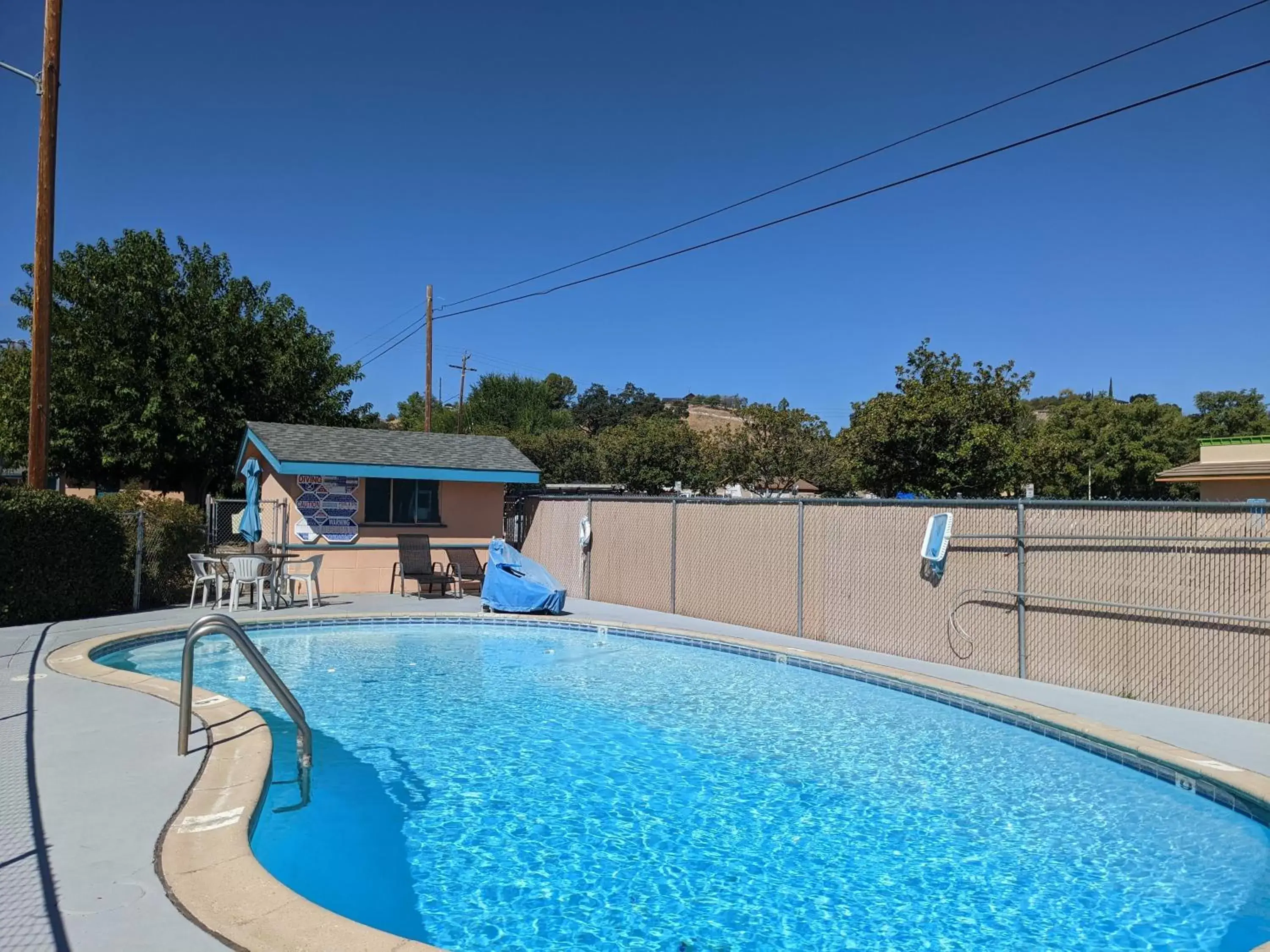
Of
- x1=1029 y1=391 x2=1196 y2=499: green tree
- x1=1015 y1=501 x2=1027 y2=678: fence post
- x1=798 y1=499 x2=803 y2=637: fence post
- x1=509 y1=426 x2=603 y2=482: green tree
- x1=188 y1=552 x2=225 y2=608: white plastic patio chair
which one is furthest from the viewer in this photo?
x1=509 y1=426 x2=603 y2=482: green tree

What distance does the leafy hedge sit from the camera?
10641 millimetres

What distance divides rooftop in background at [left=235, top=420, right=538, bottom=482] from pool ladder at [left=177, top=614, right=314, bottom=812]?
9.53 meters

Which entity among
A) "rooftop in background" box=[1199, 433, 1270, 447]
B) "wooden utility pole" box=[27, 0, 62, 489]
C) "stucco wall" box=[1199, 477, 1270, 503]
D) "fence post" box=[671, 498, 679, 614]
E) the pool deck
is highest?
"wooden utility pole" box=[27, 0, 62, 489]

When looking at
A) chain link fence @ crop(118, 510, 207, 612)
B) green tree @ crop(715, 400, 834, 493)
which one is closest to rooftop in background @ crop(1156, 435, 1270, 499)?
green tree @ crop(715, 400, 834, 493)

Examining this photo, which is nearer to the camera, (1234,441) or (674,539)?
(674,539)

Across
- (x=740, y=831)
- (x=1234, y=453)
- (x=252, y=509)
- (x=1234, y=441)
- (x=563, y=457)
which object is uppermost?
(x=563, y=457)

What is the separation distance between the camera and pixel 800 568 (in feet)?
37.1

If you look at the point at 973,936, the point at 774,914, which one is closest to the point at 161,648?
the point at 774,914

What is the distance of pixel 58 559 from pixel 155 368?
10.1 meters

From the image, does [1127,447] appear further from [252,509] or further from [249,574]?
[249,574]

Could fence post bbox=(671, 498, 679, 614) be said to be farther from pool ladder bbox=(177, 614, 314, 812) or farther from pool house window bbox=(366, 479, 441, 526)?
pool ladder bbox=(177, 614, 314, 812)

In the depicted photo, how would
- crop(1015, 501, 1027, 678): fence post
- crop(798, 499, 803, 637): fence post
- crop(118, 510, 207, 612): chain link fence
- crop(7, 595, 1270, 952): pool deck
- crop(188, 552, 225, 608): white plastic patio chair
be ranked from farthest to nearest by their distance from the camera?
crop(188, 552, 225, 608): white plastic patio chair → crop(118, 510, 207, 612): chain link fence → crop(798, 499, 803, 637): fence post → crop(1015, 501, 1027, 678): fence post → crop(7, 595, 1270, 952): pool deck

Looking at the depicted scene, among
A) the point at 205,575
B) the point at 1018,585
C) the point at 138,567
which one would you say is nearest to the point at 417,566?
the point at 205,575

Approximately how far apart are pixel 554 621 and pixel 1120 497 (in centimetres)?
4579
